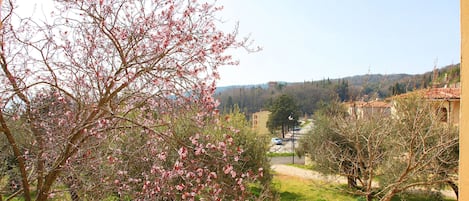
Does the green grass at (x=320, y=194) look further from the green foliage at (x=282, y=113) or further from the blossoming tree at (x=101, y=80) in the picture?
the green foliage at (x=282, y=113)

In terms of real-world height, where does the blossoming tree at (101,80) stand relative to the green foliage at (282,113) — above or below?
above

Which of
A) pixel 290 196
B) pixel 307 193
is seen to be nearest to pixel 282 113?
pixel 307 193

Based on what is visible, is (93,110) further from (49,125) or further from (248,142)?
(248,142)

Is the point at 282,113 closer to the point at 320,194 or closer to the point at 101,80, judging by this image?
the point at 320,194

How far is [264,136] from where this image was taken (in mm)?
12797

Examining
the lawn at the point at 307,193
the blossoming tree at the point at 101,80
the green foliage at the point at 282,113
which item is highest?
the blossoming tree at the point at 101,80

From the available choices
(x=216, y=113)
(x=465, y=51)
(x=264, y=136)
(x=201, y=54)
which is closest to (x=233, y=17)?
(x=201, y=54)

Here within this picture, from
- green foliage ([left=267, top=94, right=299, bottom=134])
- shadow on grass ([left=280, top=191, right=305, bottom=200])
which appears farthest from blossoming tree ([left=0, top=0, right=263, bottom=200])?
green foliage ([left=267, top=94, right=299, bottom=134])

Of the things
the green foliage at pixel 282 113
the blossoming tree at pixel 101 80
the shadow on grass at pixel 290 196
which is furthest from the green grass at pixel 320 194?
the green foliage at pixel 282 113

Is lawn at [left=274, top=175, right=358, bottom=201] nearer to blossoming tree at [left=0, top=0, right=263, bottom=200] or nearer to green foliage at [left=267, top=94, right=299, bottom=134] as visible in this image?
blossoming tree at [left=0, top=0, right=263, bottom=200]

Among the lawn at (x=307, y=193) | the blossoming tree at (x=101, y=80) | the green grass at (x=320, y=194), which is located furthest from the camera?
the lawn at (x=307, y=193)

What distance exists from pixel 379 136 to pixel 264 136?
4861mm

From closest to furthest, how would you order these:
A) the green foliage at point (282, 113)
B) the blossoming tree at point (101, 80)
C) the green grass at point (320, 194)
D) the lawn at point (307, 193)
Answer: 1. the blossoming tree at point (101, 80)
2. the green grass at point (320, 194)
3. the lawn at point (307, 193)
4. the green foliage at point (282, 113)

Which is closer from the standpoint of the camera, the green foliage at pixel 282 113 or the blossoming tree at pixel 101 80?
the blossoming tree at pixel 101 80
